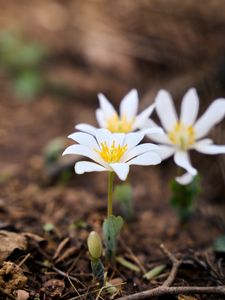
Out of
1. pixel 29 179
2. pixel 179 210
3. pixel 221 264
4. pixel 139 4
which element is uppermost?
pixel 139 4

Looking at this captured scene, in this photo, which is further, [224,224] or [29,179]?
[29,179]

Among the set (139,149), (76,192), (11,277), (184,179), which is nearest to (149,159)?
(139,149)

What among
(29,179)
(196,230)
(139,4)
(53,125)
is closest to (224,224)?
(196,230)

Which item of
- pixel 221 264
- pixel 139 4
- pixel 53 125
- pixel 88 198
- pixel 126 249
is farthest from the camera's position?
pixel 139 4

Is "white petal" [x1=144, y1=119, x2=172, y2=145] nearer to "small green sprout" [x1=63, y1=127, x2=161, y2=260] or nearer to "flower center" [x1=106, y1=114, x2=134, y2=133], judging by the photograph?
"flower center" [x1=106, y1=114, x2=134, y2=133]

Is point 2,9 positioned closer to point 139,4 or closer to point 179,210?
point 139,4

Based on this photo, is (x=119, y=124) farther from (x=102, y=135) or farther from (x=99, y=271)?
(x=99, y=271)
